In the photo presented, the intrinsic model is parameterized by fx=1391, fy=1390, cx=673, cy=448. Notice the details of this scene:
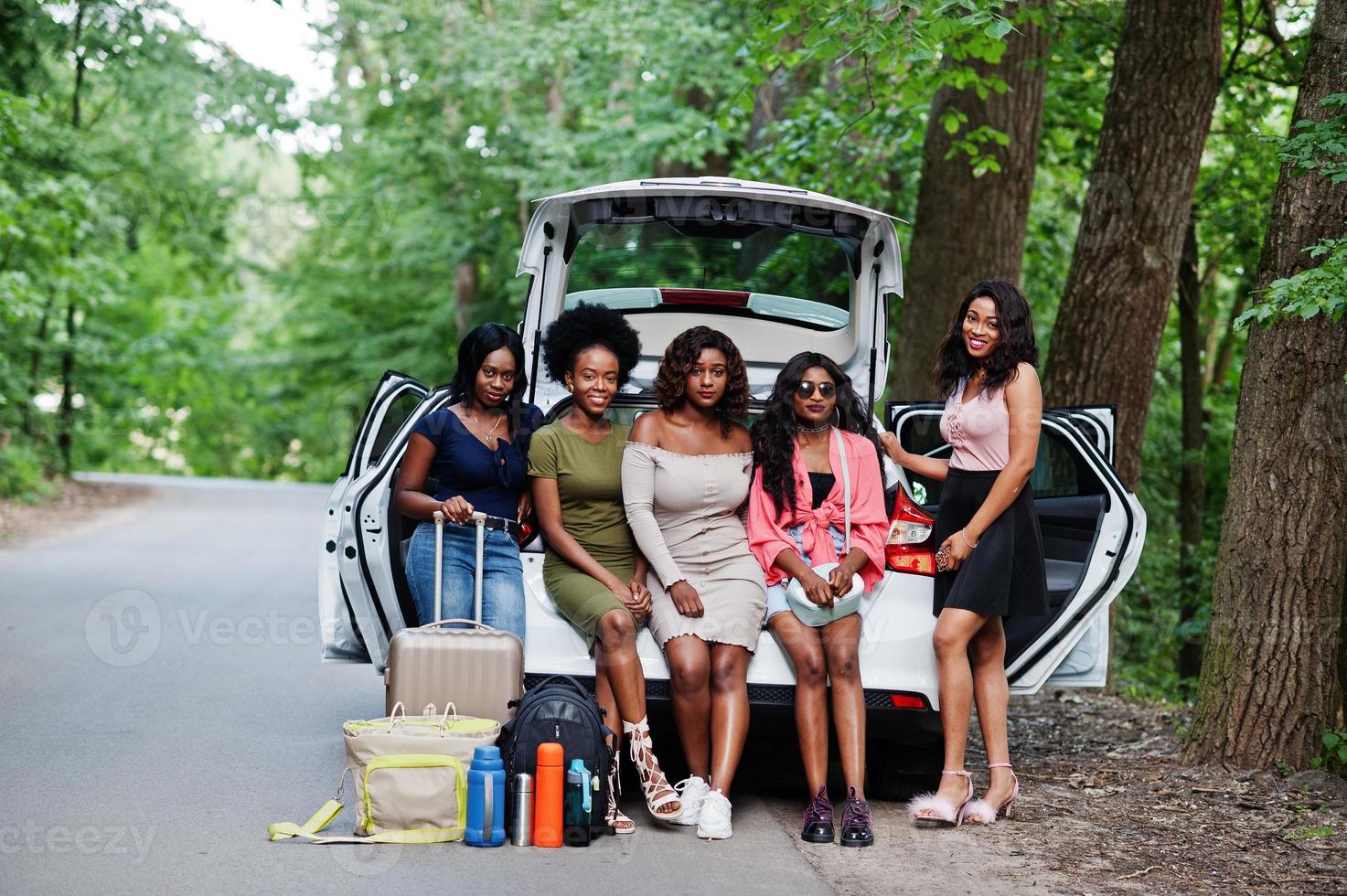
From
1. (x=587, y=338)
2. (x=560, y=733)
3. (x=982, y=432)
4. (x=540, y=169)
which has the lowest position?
(x=560, y=733)

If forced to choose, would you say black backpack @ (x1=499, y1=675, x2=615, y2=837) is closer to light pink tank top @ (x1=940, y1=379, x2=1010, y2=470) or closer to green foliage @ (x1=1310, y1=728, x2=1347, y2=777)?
light pink tank top @ (x1=940, y1=379, x2=1010, y2=470)

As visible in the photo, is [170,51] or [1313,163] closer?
[1313,163]

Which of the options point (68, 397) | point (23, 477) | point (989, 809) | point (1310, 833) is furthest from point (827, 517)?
point (68, 397)

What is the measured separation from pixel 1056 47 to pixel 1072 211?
4488 millimetres

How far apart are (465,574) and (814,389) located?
1.67 m

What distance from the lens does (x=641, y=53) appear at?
1856cm

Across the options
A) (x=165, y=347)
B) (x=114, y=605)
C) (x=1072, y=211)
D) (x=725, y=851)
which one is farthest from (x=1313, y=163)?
(x=165, y=347)

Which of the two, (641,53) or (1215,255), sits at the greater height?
(641,53)

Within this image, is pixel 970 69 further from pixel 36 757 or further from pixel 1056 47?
pixel 36 757

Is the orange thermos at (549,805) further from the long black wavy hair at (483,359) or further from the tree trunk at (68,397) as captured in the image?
the tree trunk at (68,397)

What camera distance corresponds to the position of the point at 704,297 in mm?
7039

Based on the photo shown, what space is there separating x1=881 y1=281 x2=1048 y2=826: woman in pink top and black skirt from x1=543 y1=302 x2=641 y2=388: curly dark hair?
1.41 m

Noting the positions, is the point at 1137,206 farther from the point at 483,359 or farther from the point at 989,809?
the point at 483,359

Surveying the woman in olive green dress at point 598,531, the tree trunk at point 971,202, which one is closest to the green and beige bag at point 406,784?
the woman in olive green dress at point 598,531
